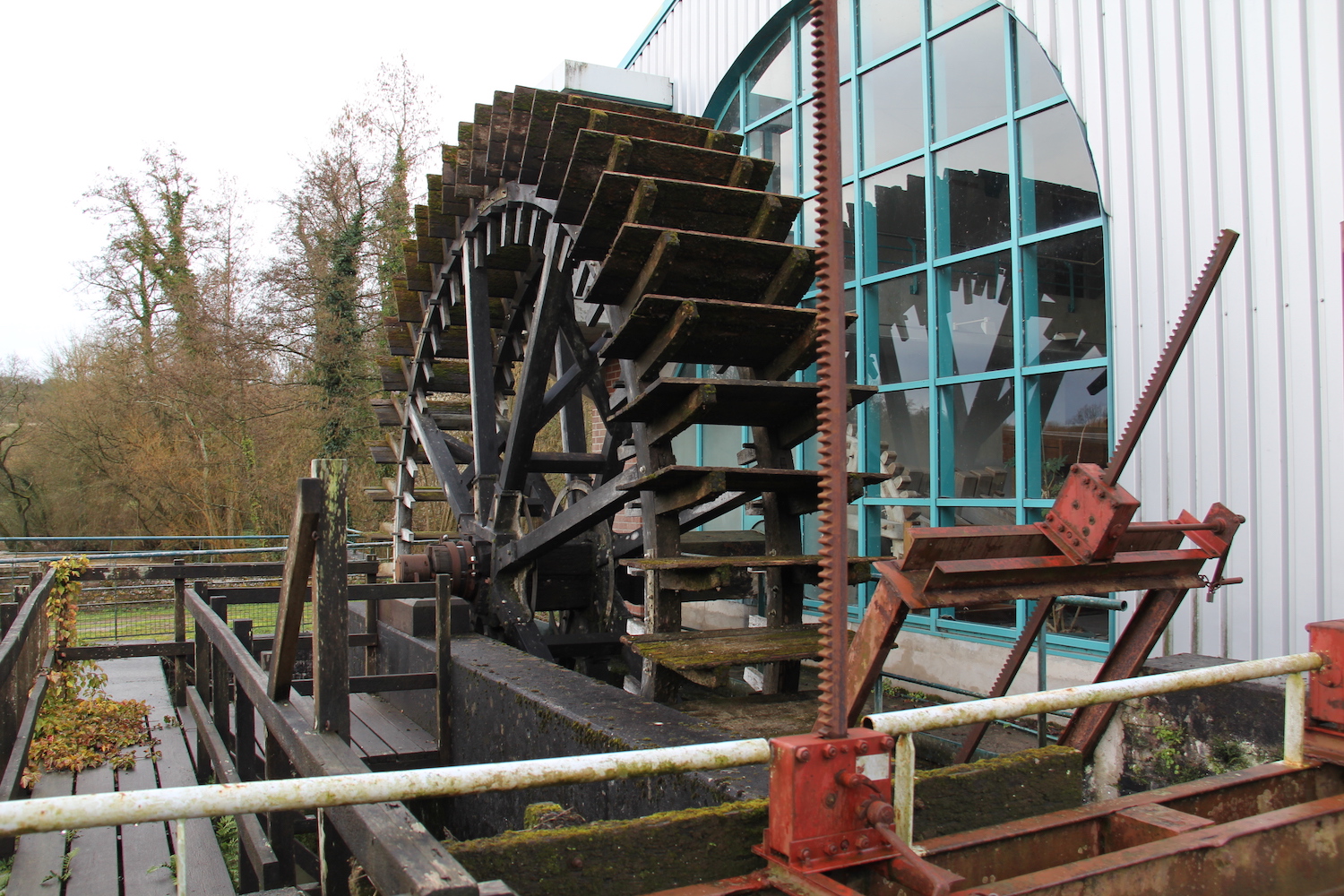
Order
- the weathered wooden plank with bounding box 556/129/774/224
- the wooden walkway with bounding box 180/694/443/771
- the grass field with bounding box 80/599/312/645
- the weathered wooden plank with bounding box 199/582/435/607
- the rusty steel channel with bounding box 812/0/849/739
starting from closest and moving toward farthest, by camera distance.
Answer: the rusty steel channel with bounding box 812/0/849/739, the wooden walkway with bounding box 180/694/443/771, the weathered wooden plank with bounding box 199/582/435/607, the weathered wooden plank with bounding box 556/129/774/224, the grass field with bounding box 80/599/312/645

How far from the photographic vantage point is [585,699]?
130 inches

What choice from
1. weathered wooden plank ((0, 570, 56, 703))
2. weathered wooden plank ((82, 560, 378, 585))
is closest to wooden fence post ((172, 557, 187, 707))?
weathered wooden plank ((82, 560, 378, 585))

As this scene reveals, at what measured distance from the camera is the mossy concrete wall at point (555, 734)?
249 cm

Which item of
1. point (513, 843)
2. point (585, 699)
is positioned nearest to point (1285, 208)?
point (585, 699)

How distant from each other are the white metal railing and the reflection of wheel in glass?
1732 mm

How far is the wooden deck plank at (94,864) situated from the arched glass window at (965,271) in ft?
12.4

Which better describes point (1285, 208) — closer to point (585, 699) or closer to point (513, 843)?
point (585, 699)

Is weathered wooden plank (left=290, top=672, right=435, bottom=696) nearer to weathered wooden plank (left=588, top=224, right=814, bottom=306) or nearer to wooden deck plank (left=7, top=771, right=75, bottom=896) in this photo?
wooden deck plank (left=7, top=771, right=75, bottom=896)

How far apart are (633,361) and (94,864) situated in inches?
117

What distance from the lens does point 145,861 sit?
3240mm

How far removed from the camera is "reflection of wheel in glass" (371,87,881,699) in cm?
409

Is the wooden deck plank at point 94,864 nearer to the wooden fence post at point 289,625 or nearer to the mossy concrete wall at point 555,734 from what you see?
the wooden fence post at point 289,625

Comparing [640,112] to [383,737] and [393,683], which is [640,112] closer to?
[393,683]

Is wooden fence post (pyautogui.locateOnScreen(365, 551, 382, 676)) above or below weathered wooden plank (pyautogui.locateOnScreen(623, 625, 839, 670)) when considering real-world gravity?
below
